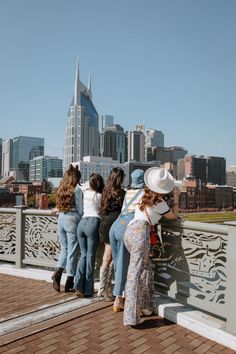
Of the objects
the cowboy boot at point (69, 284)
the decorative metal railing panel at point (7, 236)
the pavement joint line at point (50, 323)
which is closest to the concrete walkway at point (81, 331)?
the pavement joint line at point (50, 323)

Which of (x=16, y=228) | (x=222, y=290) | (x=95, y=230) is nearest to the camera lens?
(x=222, y=290)

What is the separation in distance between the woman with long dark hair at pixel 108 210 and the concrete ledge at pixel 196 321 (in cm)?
73

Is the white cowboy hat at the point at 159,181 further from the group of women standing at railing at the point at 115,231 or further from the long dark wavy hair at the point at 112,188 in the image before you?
the long dark wavy hair at the point at 112,188

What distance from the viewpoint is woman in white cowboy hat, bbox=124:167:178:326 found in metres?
4.09

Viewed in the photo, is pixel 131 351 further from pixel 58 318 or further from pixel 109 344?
pixel 58 318

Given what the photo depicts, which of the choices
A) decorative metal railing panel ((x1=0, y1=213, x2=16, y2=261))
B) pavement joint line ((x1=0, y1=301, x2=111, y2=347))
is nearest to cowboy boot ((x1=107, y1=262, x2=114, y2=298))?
pavement joint line ((x1=0, y1=301, x2=111, y2=347))

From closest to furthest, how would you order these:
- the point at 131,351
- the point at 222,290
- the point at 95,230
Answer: the point at 131,351
the point at 222,290
the point at 95,230

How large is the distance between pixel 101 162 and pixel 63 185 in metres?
171

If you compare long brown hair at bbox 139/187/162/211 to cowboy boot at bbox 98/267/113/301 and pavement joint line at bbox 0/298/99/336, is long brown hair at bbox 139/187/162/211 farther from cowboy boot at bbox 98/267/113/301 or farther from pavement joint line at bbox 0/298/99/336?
pavement joint line at bbox 0/298/99/336

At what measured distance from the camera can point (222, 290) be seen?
4.05m

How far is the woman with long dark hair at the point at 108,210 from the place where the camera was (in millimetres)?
4746

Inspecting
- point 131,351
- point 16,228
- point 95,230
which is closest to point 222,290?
point 131,351

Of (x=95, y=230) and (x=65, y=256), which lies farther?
(x=65, y=256)

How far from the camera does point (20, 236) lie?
6.53 metres
